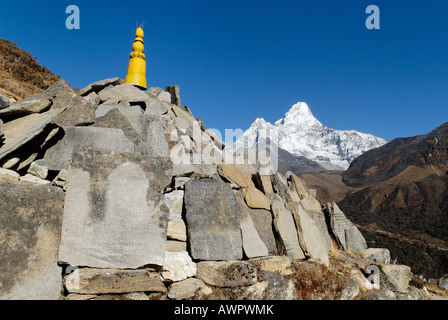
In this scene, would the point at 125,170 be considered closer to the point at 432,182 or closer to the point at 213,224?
the point at 213,224

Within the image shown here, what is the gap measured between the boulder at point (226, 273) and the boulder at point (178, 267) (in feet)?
0.42

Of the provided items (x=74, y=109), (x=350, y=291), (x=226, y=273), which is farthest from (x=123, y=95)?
(x=350, y=291)

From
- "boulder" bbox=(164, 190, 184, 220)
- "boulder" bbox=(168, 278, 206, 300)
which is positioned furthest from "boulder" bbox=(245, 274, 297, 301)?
"boulder" bbox=(164, 190, 184, 220)

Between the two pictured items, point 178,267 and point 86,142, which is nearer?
point 178,267

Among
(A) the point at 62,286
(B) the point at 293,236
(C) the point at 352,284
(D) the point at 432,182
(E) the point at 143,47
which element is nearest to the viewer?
(A) the point at 62,286

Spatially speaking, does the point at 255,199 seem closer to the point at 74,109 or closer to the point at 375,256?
the point at 375,256

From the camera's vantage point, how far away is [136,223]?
3.75 metres

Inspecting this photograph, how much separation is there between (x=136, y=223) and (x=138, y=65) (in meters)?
7.03

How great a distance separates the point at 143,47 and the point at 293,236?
772 cm

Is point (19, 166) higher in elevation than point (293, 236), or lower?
higher

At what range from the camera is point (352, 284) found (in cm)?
462

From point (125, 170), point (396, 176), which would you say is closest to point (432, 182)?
point (396, 176)

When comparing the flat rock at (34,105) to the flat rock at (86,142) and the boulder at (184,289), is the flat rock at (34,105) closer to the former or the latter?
the flat rock at (86,142)

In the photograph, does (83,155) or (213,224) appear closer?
(83,155)
